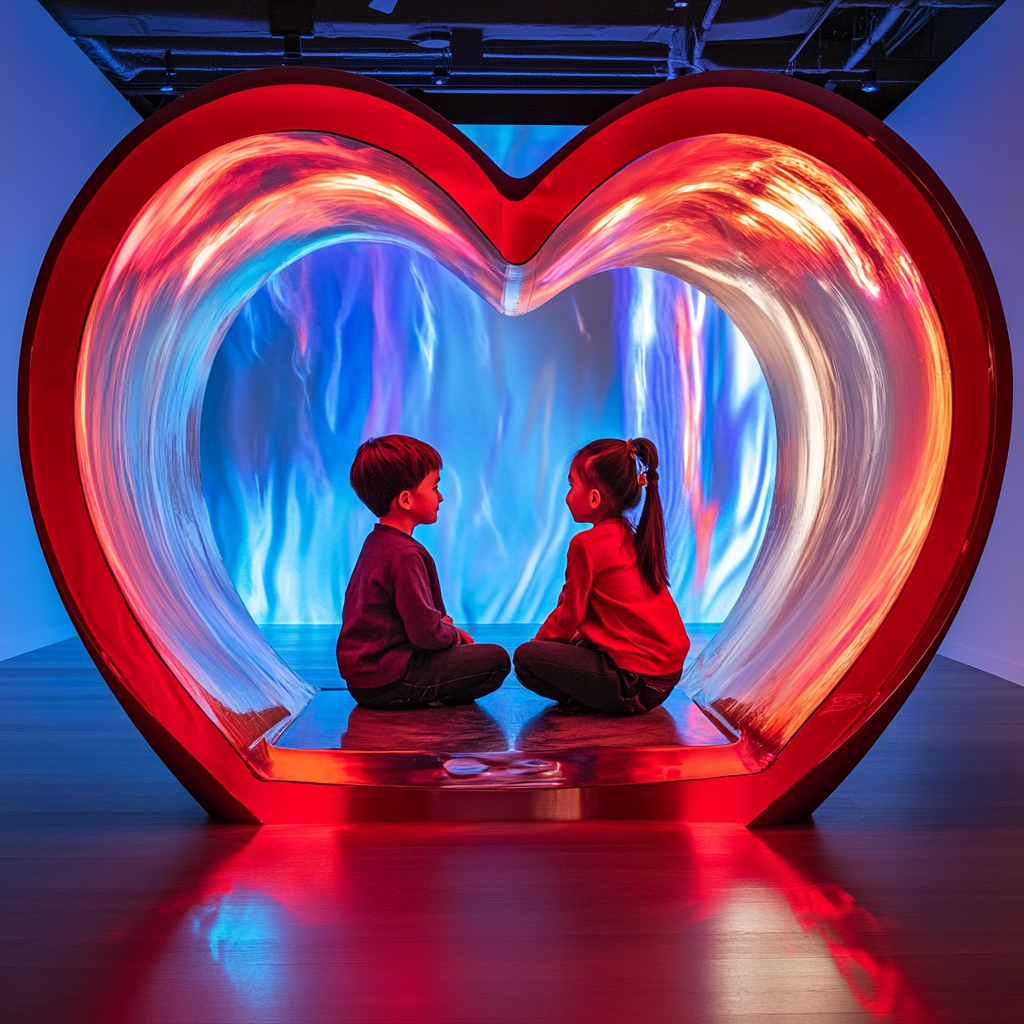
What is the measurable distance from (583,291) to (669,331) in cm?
58

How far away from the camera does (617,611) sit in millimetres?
2680

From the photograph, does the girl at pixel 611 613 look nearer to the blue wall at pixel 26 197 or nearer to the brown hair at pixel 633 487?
the brown hair at pixel 633 487

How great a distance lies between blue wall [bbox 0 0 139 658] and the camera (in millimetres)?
4383

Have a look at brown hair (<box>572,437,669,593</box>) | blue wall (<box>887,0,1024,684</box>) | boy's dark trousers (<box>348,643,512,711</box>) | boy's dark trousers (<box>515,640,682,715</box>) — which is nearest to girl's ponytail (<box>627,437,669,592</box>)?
brown hair (<box>572,437,669,593</box>)

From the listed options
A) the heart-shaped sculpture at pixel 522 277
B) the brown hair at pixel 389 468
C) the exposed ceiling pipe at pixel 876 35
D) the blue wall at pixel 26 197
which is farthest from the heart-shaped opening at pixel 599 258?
the exposed ceiling pipe at pixel 876 35

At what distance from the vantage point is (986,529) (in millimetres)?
1784

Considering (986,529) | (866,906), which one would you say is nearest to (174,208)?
(986,529)

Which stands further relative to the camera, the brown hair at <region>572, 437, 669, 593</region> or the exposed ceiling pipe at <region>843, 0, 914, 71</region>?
Result: the exposed ceiling pipe at <region>843, 0, 914, 71</region>

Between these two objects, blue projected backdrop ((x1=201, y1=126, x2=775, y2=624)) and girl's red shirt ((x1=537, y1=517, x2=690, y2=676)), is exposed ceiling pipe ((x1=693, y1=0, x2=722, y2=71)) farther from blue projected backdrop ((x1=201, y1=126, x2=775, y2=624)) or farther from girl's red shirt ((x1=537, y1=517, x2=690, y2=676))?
girl's red shirt ((x1=537, y1=517, x2=690, y2=676))

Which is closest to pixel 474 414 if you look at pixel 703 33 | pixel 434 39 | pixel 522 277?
pixel 434 39

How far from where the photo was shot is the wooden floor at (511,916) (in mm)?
1261

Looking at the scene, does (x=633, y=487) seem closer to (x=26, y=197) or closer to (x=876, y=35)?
(x=876, y=35)

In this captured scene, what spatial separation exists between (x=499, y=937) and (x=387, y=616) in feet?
4.50

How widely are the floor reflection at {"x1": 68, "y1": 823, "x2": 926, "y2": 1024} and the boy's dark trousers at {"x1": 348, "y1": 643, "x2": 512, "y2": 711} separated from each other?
34.7 inches
